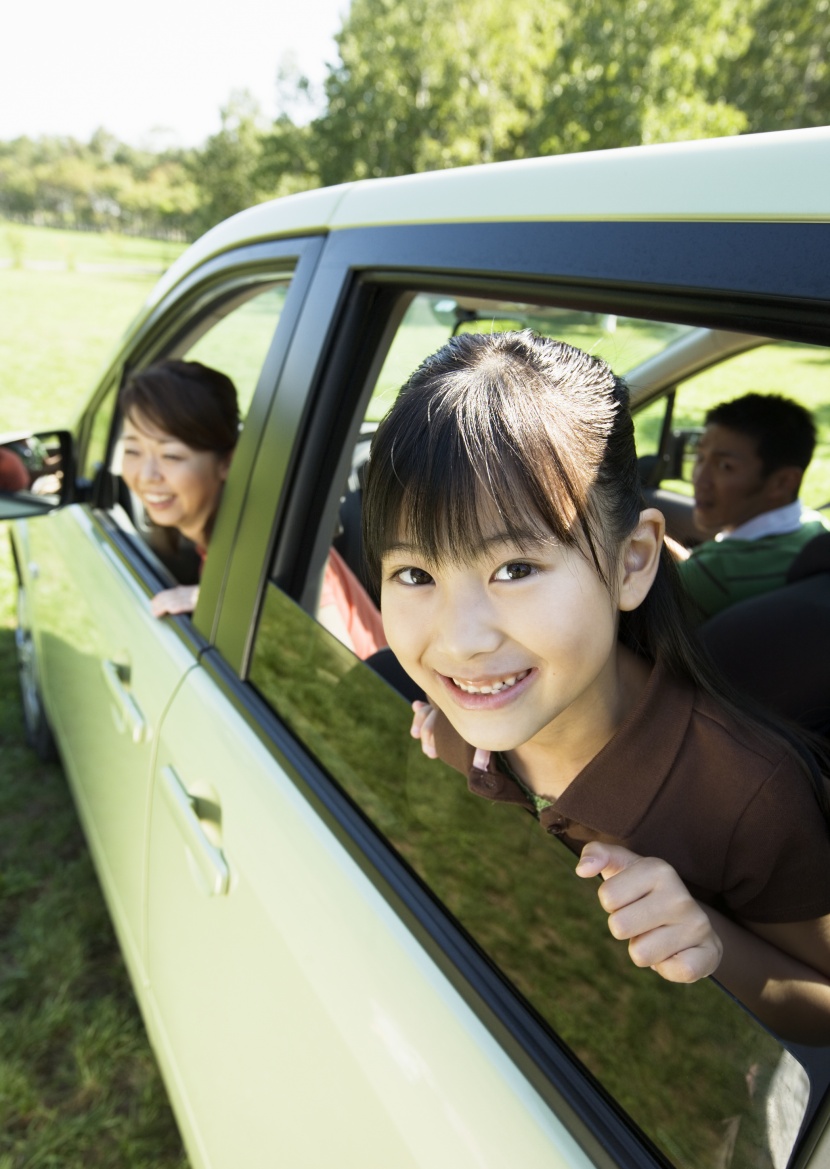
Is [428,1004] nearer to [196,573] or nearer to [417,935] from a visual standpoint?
[417,935]

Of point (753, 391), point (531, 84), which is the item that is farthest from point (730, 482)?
point (531, 84)

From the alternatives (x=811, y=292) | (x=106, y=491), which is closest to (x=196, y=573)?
(x=106, y=491)

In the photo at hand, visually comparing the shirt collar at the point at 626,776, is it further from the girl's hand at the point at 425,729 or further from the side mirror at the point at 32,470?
the side mirror at the point at 32,470

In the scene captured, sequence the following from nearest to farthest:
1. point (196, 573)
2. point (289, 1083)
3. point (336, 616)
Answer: point (289, 1083)
point (336, 616)
point (196, 573)

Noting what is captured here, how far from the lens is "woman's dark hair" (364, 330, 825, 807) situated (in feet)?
2.91

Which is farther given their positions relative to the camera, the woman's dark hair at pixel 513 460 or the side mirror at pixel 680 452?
the side mirror at pixel 680 452

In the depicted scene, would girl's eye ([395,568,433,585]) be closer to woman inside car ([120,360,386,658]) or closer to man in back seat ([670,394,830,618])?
woman inside car ([120,360,386,658])

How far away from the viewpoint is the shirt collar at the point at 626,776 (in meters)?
0.95

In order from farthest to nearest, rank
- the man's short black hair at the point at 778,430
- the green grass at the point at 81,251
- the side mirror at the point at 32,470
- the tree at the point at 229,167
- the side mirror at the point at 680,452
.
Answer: the tree at the point at 229,167 < the green grass at the point at 81,251 < the side mirror at the point at 680,452 < the man's short black hair at the point at 778,430 < the side mirror at the point at 32,470

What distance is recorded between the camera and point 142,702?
1.72 m

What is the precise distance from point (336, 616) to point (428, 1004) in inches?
33.6

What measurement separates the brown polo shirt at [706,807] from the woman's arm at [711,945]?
42 millimetres

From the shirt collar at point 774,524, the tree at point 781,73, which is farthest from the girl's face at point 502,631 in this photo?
A: the tree at point 781,73

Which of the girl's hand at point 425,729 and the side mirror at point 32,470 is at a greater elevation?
the girl's hand at point 425,729
